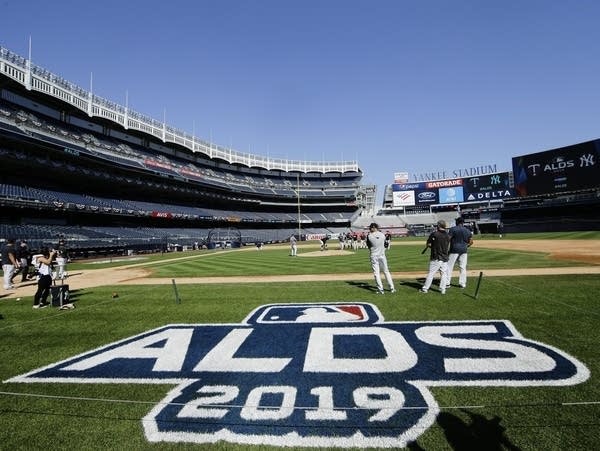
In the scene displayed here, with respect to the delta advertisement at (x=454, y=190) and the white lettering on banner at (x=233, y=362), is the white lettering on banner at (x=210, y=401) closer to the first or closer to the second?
the white lettering on banner at (x=233, y=362)

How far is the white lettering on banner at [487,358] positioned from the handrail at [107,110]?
144 ft

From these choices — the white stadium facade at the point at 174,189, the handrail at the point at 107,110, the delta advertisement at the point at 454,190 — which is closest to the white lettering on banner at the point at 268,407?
the white stadium facade at the point at 174,189

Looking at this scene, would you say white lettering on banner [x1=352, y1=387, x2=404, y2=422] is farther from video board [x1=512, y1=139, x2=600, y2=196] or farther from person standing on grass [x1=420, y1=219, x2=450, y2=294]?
video board [x1=512, y1=139, x2=600, y2=196]

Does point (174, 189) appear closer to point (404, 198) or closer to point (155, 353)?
point (155, 353)

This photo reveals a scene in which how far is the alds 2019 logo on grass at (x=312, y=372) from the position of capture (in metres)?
3.00

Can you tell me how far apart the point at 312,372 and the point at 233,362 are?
124 centimetres

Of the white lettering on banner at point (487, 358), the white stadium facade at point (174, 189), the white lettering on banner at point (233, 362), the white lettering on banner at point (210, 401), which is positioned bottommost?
the white lettering on banner at point (210, 401)

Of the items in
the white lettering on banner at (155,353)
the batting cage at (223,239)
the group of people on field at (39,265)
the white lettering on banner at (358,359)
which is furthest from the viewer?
the batting cage at (223,239)

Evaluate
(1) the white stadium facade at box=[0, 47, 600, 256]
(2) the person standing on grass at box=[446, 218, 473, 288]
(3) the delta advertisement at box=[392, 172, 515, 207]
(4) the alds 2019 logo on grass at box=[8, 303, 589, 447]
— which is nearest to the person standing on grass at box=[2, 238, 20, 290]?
(4) the alds 2019 logo on grass at box=[8, 303, 589, 447]

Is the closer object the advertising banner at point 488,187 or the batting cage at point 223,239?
the batting cage at point 223,239

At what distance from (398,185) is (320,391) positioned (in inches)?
3243

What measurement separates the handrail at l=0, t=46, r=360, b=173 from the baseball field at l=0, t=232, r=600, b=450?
38390 mm

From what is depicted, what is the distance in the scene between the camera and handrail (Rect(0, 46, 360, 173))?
109 ft

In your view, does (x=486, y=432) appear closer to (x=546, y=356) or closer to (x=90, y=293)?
(x=546, y=356)
